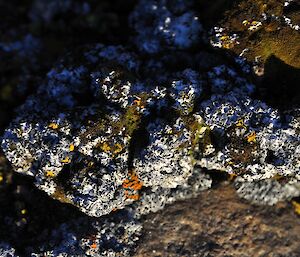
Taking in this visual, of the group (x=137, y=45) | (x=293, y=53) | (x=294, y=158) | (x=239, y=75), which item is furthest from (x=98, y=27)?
(x=294, y=158)

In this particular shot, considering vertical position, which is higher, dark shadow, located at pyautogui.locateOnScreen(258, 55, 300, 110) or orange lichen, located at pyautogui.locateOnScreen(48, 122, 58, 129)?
dark shadow, located at pyautogui.locateOnScreen(258, 55, 300, 110)

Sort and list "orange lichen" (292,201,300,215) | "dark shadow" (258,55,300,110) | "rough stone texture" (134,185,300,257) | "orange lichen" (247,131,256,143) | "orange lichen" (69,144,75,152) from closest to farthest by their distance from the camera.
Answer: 1. "orange lichen" (247,131,256,143)
2. "orange lichen" (69,144,75,152)
3. "dark shadow" (258,55,300,110)
4. "rough stone texture" (134,185,300,257)
5. "orange lichen" (292,201,300,215)

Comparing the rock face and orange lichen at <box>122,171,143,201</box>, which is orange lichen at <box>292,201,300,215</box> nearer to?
the rock face

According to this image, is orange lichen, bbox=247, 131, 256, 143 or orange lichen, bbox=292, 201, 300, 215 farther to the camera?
orange lichen, bbox=292, 201, 300, 215

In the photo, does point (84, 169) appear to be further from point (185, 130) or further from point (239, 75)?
point (239, 75)

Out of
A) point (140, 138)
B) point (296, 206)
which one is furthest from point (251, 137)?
point (296, 206)

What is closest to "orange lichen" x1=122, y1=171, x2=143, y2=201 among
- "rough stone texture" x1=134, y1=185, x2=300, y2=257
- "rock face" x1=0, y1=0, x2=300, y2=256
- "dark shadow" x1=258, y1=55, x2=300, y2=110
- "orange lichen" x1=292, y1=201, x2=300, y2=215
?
"rock face" x1=0, y1=0, x2=300, y2=256
